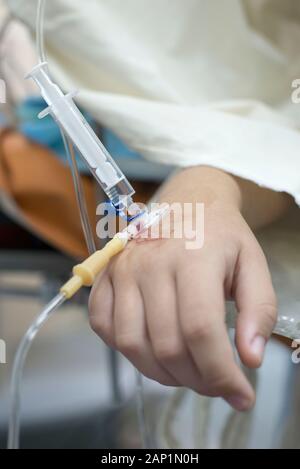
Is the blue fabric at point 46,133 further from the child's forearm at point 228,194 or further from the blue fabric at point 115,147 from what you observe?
the child's forearm at point 228,194

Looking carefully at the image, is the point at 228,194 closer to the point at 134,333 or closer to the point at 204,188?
the point at 204,188

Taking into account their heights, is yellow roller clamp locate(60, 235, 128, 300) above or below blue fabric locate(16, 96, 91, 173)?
below

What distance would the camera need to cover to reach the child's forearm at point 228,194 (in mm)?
346

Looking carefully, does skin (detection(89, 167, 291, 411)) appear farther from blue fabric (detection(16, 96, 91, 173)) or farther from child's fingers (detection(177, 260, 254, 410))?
blue fabric (detection(16, 96, 91, 173))

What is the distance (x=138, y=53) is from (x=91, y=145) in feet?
0.58

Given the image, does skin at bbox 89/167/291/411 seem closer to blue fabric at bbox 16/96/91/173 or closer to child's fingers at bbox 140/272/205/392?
child's fingers at bbox 140/272/205/392

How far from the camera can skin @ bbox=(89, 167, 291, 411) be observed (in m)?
0.25

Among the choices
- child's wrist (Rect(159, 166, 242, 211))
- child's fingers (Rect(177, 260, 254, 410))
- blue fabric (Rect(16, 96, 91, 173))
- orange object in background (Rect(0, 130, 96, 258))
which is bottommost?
child's fingers (Rect(177, 260, 254, 410))

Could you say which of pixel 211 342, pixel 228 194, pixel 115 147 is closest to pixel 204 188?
pixel 228 194

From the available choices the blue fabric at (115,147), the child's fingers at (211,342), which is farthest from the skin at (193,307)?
the blue fabric at (115,147)

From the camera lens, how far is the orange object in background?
0.63m

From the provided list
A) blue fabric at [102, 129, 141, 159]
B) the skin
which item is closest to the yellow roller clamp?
the skin

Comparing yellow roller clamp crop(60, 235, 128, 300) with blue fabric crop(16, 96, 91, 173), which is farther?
blue fabric crop(16, 96, 91, 173)

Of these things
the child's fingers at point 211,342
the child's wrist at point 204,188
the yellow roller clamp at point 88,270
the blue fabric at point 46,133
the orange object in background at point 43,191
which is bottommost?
the child's fingers at point 211,342
